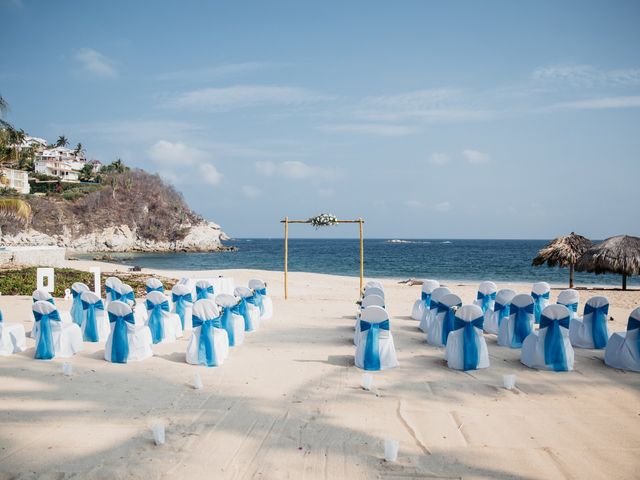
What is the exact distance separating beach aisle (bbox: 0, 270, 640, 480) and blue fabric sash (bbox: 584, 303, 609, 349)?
34 cm

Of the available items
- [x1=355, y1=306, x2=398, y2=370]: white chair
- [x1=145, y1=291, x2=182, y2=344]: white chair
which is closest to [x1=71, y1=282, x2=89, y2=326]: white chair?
[x1=145, y1=291, x2=182, y2=344]: white chair

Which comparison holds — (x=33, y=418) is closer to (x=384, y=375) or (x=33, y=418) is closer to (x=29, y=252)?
(x=384, y=375)

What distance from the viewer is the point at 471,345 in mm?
7527

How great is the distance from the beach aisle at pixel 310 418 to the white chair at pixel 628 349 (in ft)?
0.72

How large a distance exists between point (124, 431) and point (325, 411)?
225 centimetres

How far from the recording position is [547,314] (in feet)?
24.5

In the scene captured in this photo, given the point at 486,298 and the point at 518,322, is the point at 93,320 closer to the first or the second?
the point at 518,322

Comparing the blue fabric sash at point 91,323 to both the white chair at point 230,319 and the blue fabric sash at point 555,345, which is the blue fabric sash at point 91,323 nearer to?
the white chair at point 230,319

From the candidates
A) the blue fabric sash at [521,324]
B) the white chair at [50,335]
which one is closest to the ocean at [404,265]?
the blue fabric sash at [521,324]

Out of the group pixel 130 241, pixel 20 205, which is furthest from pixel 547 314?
pixel 130 241

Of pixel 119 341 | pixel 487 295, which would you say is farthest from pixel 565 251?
pixel 119 341

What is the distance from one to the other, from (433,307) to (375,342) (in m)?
2.85

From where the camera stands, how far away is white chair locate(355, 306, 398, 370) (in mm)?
7449

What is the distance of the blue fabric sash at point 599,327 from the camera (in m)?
8.97
